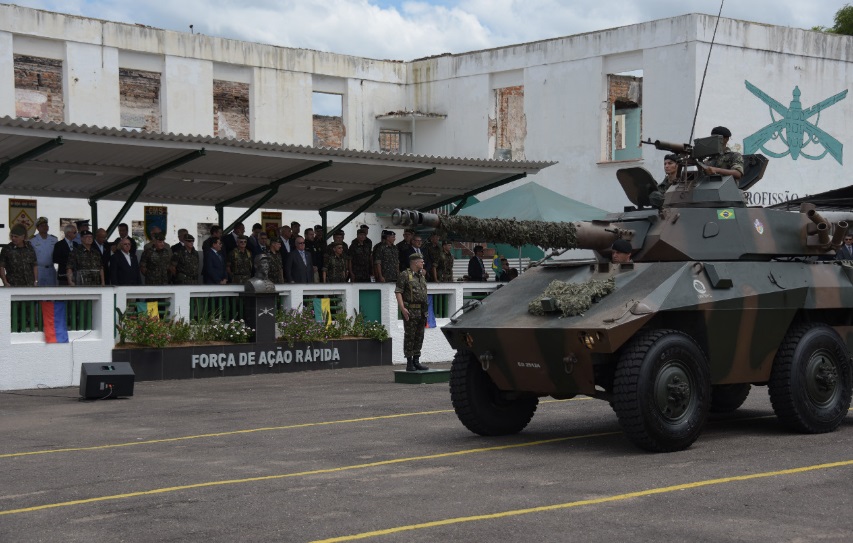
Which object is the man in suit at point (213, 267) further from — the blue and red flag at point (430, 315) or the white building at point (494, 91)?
the white building at point (494, 91)

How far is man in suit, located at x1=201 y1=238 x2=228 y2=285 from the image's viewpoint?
67.1ft

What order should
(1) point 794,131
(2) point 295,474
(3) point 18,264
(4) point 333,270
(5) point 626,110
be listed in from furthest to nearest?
(5) point 626,110
(1) point 794,131
(4) point 333,270
(3) point 18,264
(2) point 295,474

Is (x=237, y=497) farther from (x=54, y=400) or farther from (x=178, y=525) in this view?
(x=54, y=400)

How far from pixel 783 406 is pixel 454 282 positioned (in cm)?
1197

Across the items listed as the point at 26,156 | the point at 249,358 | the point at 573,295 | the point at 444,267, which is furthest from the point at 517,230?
the point at 444,267

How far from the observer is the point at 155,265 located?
65.9ft

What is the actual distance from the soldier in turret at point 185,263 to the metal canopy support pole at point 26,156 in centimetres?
305

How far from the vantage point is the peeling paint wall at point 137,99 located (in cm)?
3591

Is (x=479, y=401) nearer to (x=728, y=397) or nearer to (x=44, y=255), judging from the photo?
(x=728, y=397)

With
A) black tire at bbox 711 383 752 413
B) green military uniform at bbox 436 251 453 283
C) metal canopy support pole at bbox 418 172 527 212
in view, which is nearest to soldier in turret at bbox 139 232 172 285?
green military uniform at bbox 436 251 453 283

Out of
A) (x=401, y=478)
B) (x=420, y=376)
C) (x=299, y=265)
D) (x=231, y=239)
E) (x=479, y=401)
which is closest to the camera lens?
(x=401, y=478)

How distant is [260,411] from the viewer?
47.0 feet

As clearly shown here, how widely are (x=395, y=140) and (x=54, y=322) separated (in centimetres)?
2358

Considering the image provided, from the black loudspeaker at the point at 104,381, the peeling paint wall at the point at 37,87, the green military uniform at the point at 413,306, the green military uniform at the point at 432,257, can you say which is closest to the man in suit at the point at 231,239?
the green military uniform at the point at 432,257
